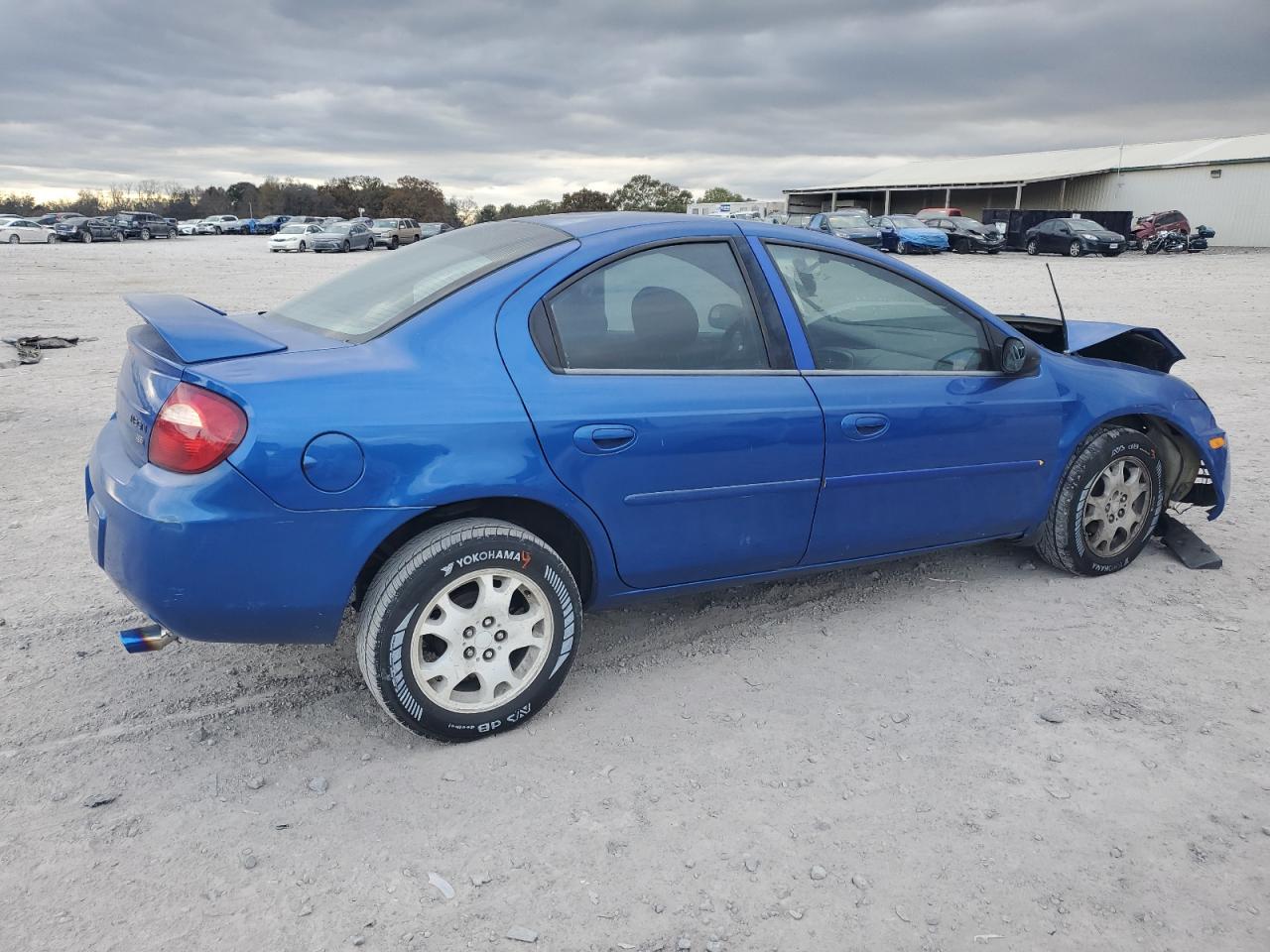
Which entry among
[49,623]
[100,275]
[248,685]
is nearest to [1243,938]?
[248,685]

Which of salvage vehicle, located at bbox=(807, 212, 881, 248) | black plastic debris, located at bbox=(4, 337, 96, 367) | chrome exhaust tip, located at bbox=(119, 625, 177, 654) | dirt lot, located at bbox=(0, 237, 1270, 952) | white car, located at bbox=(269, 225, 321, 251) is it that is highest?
salvage vehicle, located at bbox=(807, 212, 881, 248)

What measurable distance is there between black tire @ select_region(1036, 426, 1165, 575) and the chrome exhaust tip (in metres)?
3.48

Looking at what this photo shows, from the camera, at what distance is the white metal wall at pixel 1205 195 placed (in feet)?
139

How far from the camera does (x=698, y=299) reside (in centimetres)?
344

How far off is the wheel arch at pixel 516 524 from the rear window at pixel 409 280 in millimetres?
610

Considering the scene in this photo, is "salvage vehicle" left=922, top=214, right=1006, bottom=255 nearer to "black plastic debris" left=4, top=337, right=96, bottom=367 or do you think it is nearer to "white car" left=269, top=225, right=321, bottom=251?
"white car" left=269, top=225, right=321, bottom=251

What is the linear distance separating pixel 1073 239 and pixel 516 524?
34.9m

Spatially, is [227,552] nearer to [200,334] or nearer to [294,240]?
[200,334]

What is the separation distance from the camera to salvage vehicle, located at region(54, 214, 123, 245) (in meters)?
42.6

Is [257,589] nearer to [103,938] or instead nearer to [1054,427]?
[103,938]

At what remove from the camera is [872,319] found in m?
3.81

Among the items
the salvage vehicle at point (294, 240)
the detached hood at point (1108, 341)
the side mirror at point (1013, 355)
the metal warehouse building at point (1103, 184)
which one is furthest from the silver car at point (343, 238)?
the side mirror at point (1013, 355)

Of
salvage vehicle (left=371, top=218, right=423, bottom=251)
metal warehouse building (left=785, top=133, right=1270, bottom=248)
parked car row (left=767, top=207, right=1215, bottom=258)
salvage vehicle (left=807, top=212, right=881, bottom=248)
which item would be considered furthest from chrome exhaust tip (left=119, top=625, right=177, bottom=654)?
metal warehouse building (left=785, top=133, right=1270, bottom=248)

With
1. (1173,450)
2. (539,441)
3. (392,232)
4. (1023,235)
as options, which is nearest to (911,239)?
(1023,235)
